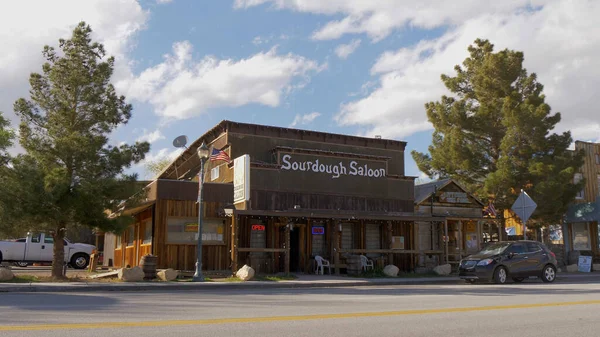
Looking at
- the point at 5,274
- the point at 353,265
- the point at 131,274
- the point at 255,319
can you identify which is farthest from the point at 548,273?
the point at 5,274

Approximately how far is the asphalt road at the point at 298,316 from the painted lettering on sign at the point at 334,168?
10.9 m

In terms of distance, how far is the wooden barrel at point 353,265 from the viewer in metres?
22.7

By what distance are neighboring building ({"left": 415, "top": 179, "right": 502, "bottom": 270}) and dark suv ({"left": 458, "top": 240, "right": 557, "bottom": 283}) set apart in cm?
542

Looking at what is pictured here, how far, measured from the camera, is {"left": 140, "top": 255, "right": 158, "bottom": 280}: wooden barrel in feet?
61.1

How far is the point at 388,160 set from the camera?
1037 inches

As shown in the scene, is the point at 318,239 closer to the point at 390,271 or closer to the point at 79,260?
the point at 390,271

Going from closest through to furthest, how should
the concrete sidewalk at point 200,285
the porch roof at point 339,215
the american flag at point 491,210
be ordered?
the concrete sidewalk at point 200,285
the porch roof at point 339,215
the american flag at point 491,210

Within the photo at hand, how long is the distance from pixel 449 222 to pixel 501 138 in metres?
5.70

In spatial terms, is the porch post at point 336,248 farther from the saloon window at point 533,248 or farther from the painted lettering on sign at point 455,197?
the painted lettering on sign at point 455,197

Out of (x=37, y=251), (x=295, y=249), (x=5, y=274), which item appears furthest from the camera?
(x=37, y=251)

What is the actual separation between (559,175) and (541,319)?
66.9 ft

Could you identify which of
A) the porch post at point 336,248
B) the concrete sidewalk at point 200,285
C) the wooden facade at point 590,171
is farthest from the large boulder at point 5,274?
the wooden facade at point 590,171

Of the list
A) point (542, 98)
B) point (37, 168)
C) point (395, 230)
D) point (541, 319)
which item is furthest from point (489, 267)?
point (37, 168)

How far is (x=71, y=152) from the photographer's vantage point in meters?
18.4
